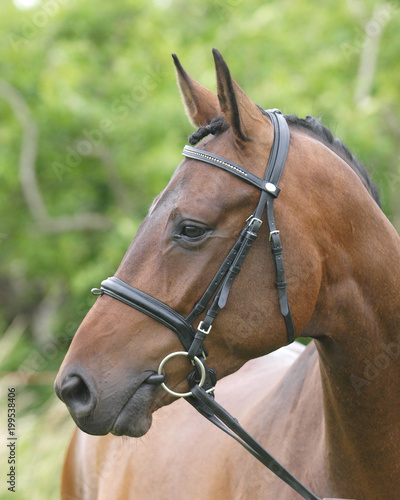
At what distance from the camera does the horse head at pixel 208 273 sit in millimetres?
2309

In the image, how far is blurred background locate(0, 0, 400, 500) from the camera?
35.4 feet

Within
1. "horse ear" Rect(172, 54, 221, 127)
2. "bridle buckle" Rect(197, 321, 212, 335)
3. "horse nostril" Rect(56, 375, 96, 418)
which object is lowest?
"horse nostril" Rect(56, 375, 96, 418)

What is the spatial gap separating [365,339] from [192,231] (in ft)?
2.83

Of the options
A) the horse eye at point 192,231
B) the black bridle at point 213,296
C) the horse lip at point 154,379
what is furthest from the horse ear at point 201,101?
the horse lip at point 154,379

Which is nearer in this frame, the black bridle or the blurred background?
the black bridle

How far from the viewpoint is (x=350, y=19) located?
1474 centimetres

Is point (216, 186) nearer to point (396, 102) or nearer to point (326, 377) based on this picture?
point (326, 377)

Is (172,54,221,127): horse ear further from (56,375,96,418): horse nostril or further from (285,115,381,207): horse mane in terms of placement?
(56,375,96,418): horse nostril

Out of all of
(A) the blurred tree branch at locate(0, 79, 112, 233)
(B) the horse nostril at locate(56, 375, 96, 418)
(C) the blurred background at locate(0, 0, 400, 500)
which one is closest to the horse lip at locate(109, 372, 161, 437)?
(B) the horse nostril at locate(56, 375, 96, 418)

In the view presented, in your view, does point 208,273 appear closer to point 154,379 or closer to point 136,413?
point 154,379

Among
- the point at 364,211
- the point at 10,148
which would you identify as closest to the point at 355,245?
the point at 364,211

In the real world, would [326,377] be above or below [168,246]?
below

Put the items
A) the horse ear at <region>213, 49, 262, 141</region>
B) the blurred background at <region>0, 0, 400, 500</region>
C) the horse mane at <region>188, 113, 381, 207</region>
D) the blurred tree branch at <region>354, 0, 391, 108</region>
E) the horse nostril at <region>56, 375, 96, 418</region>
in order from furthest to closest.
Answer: the blurred tree branch at <region>354, 0, 391, 108</region> → the blurred background at <region>0, 0, 400, 500</region> → the horse mane at <region>188, 113, 381, 207</region> → the horse ear at <region>213, 49, 262, 141</region> → the horse nostril at <region>56, 375, 96, 418</region>

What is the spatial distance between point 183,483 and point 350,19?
13.7 m
